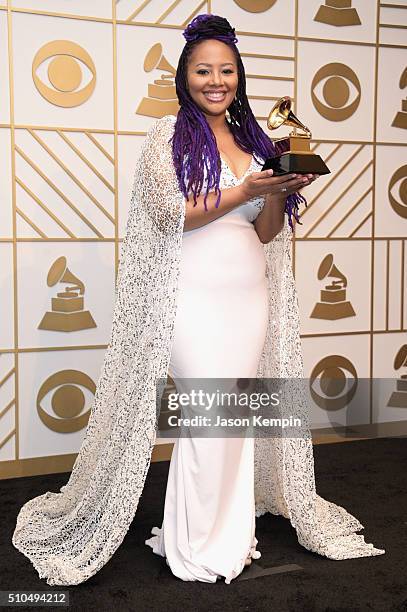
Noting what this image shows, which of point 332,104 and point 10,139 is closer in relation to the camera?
point 10,139

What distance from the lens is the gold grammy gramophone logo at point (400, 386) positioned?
4.40 m

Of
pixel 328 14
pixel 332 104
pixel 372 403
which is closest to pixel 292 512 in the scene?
pixel 372 403

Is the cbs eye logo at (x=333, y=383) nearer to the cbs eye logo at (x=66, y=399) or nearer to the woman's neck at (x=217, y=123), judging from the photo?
the cbs eye logo at (x=66, y=399)

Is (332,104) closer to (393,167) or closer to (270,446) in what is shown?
(393,167)

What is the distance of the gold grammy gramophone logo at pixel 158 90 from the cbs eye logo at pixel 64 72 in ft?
0.90

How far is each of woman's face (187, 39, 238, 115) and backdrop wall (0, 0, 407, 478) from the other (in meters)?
1.20

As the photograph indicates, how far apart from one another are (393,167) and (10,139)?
2167 mm

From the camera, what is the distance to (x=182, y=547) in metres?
2.51

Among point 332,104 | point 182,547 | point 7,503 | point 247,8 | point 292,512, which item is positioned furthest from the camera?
point 332,104

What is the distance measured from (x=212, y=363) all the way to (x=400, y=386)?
2.26m

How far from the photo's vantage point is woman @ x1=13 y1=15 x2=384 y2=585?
7.95ft

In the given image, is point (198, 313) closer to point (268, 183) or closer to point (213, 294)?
point (213, 294)

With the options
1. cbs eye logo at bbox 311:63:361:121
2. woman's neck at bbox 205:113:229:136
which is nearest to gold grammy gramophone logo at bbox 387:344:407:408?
cbs eye logo at bbox 311:63:361:121

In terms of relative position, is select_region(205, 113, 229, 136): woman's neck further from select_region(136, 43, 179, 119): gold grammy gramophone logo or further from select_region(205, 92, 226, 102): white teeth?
select_region(136, 43, 179, 119): gold grammy gramophone logo
